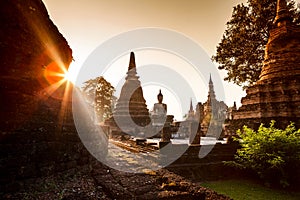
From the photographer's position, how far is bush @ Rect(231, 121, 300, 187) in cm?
589

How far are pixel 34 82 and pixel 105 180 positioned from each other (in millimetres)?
2221

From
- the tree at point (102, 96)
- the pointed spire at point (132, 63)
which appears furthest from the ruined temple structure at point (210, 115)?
the tree at point (102, 96)

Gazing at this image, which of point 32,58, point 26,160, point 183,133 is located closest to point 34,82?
point 32,58

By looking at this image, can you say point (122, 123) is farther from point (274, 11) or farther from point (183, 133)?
point (274, 11)

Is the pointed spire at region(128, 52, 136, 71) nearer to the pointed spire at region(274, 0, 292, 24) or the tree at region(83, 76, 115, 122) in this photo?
the tree at region(83, 76, 115, 122)

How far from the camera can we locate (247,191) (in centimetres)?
575

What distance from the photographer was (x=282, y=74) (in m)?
11.7

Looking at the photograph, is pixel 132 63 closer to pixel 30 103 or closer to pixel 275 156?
pixel 275 156

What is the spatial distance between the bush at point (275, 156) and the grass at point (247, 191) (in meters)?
0.31

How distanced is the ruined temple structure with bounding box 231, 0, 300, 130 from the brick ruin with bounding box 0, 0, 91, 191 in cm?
991

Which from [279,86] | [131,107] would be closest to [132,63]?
[131,107]

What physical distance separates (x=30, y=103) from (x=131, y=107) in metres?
18.1

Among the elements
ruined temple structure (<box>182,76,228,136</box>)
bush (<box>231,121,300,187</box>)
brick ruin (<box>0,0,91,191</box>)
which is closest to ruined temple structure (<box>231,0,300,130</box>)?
ruined temple structure (<box>182,76,228,136</box>)

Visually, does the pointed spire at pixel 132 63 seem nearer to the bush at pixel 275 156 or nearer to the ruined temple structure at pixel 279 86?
the ruined temple structure at pixel 279 86
